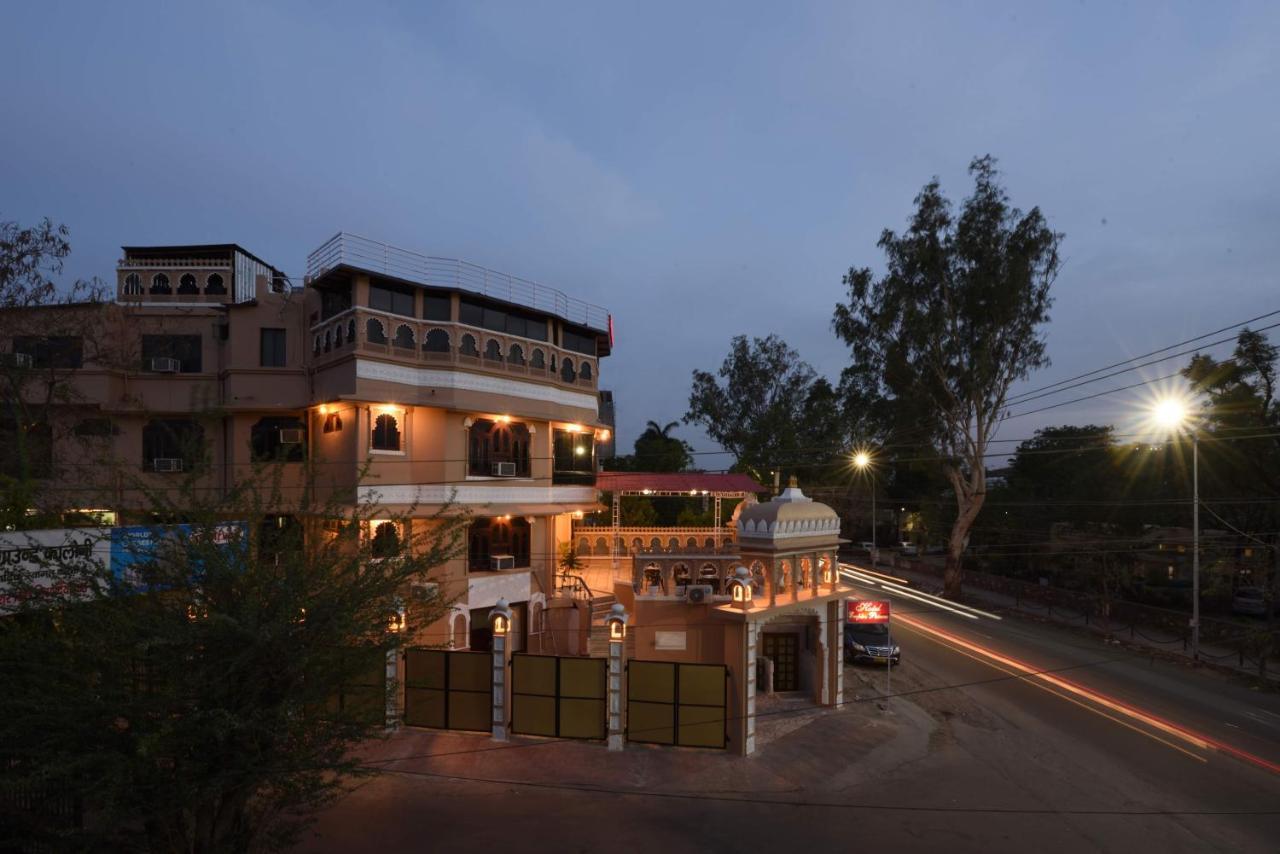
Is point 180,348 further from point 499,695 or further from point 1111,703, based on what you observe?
point 1111,703

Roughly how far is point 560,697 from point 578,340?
46.2 ft

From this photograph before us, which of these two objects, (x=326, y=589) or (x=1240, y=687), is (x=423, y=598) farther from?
(x=1240, y=687)

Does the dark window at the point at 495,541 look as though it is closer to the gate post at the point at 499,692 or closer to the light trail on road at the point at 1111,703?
the gate post at the point at 499,692

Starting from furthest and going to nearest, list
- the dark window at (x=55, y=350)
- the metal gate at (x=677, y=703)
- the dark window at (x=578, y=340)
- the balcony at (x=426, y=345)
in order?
the dark window at (x=578, y=340), the dark window at (x=55, y=350), the balcony at (x=426, y=345), the metal gate at (x=677, y=703)

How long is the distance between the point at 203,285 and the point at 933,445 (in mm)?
35143

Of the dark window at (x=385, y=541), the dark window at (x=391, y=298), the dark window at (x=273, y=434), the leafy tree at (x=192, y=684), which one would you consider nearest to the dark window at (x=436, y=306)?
the dark window at (x=391, y=298)

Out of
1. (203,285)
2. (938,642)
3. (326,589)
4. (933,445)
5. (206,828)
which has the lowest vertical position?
(938,642)

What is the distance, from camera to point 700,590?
18.1 metres

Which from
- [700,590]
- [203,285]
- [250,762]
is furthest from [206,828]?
[203,285]

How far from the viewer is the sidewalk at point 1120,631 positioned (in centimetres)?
2280

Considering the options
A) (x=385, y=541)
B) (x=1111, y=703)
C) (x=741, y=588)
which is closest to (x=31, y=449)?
(x=385, y=541)

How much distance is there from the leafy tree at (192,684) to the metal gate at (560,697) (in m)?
7.15

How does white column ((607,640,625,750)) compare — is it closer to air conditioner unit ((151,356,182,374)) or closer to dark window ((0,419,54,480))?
dark window ((0,419,54,480))

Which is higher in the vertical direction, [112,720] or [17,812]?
[112,720]
